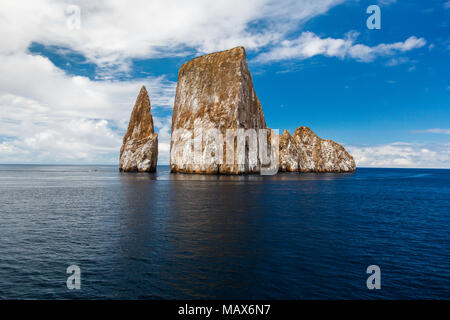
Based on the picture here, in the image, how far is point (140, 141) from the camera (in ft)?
357

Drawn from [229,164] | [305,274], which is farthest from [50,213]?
[229,164]

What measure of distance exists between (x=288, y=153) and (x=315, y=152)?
18710 mm

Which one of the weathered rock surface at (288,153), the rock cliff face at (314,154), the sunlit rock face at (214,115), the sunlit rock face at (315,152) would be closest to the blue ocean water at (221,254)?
the sunlit rock face at (214,115)

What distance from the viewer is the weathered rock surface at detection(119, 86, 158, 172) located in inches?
4262

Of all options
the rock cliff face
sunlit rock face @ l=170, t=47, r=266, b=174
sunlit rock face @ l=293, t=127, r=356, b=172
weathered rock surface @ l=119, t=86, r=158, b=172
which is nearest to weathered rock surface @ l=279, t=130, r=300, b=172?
the rock cliff face

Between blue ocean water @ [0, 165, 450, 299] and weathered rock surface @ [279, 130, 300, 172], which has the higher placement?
weathered rock surface @ [279, 130, 300, 172]

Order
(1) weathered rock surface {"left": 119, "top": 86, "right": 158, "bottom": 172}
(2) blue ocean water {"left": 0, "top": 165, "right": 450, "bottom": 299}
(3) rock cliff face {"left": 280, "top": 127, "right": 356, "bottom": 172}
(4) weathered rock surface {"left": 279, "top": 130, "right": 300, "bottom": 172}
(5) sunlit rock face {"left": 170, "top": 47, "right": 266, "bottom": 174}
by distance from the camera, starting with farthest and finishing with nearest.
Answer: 1. (3) rock cliff face {"left": 280, "top": 127, "right": 356, "bottom": 172}
2. (4) weathered rock surface {"left": 279, "top": 130, "right": 300, "bottom": 172}
3. (1) weathered rock surface {"left": 119, "top": 86, "right": 158, "bottom": 172}
4. (5) sunlit rock face {"left": 170, "top": 47, "right": 266, "bottom": 174}
5. (2) blue ocean water {"left": 0, "top": 165, "right": 450, "bottom": 299}

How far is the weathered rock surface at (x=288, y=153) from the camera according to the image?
451 ft

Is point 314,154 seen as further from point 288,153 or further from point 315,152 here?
point 288,153

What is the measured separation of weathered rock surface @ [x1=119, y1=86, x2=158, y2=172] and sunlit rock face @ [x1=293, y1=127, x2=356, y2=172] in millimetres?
73797

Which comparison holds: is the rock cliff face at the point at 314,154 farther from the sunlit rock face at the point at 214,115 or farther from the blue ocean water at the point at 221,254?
the blue ocean water at the point at 221,254

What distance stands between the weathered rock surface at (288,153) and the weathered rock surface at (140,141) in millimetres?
59629

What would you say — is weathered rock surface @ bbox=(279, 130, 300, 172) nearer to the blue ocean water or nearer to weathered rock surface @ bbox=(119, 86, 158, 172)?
weathered rock surface @ bbox=(119, 86, 158, 172)
